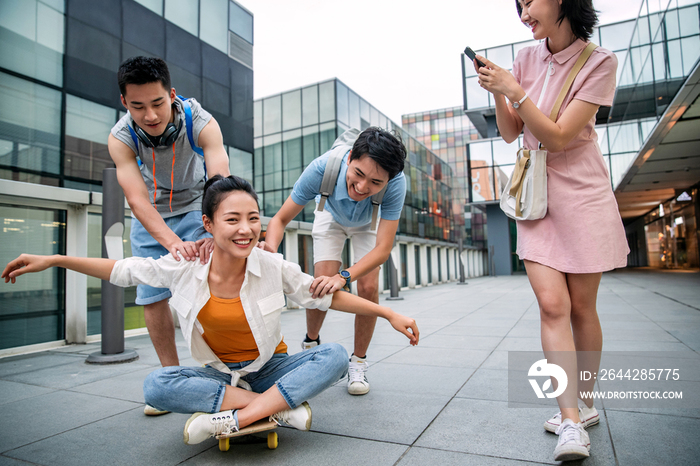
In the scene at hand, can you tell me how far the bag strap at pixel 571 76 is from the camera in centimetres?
195

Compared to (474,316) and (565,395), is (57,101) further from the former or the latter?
(565,395)

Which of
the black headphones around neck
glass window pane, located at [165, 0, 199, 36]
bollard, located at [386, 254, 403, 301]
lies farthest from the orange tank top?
glass window pane, located at [165, 0, 199, 36]

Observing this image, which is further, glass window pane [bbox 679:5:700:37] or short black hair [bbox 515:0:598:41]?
glass window pane [bbox 679:5:700:37]

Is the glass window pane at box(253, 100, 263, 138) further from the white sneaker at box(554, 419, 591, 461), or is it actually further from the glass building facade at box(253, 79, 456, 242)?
the white sneaker at box(554, 419, 591, 461)

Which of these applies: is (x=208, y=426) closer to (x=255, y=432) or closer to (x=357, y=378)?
(x=255, y=432)

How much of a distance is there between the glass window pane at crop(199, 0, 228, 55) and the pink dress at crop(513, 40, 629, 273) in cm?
1515

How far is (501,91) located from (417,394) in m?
1.84

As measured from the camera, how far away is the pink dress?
1.91 metres

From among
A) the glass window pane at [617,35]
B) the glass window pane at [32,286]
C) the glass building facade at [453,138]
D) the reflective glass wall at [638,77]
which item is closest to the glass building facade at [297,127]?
the reflective glass wall at [638,77]

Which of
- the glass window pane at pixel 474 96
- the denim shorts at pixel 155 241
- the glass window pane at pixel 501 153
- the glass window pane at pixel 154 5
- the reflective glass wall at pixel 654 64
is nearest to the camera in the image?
the denim shorts at pixel 155 241

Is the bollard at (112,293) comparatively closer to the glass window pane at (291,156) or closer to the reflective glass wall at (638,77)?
the reflective glass wall at (638,77)

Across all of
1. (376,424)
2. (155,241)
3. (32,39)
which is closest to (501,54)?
(32,39)

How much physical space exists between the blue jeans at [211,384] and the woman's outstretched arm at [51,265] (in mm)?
545

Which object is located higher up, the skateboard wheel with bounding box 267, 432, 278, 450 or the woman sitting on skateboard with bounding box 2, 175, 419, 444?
the woman sitting on skateboard with bounding box 2, 175, 419, 444
